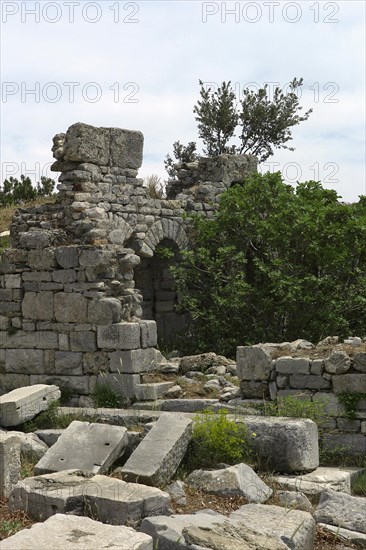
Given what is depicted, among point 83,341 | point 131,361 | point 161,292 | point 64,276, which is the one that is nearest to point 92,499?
point 131,361

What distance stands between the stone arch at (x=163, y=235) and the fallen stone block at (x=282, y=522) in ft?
27.2

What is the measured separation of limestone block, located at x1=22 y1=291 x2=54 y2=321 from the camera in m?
12.0

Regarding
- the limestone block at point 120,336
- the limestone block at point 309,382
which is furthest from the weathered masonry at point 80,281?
the limestone block at point 309,382

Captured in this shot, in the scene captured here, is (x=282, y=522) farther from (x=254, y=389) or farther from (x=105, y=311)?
(x=105, y=311)

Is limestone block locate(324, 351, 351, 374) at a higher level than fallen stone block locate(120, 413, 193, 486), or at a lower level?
higher

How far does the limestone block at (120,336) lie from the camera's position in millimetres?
11352

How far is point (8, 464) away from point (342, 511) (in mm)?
2942

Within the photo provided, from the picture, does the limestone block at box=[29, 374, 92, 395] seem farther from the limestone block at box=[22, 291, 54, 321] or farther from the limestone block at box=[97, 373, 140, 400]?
the limestone block at box=[22, 291, 54, 321]

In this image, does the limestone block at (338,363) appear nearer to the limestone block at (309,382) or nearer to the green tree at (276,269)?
the limestone block at (309,382)

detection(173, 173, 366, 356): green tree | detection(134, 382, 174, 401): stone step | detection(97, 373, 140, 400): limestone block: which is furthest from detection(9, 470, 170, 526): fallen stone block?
detection(173, 173, 366, 356): green tree

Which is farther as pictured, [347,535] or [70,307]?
[70,307]

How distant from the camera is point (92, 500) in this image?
676 cm

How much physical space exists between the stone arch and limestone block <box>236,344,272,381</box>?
5.02m

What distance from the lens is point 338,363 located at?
9.63m
